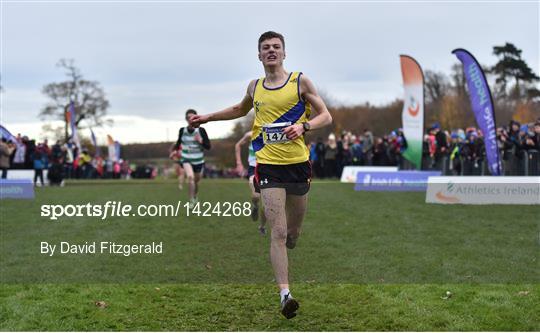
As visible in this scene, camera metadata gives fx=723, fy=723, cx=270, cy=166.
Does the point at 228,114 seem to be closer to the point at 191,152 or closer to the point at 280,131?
the point at 280,131

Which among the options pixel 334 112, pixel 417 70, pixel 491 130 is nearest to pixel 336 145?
pixel 417 70

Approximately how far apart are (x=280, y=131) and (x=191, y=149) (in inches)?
405

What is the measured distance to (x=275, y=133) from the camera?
6844 mm

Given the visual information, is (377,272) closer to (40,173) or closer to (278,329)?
(278,329)

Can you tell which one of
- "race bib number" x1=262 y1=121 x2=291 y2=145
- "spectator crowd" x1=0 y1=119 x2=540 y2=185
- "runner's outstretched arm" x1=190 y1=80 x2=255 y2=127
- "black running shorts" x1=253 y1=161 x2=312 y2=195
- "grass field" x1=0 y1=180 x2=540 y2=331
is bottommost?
"grass field" x1=0 y1=180 x2=540 y2=331

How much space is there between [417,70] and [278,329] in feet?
64.2

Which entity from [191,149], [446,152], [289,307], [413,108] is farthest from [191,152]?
[446,152]

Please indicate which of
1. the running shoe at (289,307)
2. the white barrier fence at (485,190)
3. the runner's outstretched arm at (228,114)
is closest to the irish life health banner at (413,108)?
the white barrier fence at (485,190)

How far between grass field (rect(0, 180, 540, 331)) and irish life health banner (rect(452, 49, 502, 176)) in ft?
16.1

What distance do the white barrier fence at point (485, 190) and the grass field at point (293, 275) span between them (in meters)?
2.22

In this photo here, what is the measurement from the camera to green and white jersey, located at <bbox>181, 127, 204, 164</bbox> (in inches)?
660

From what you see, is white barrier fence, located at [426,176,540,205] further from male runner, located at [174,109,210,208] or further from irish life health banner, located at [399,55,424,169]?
irish life health banner, located at [399,55,424,169]

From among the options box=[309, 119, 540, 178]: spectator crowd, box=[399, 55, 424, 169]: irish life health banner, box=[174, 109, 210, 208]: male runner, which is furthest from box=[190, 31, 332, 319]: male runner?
box=[399, 55, 424, 169]: irish life health banner

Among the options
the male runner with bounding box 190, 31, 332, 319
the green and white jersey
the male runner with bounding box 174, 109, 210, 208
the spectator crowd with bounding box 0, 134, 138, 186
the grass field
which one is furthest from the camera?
the spectator crowd with bounding box 0, 134, 138, 186
